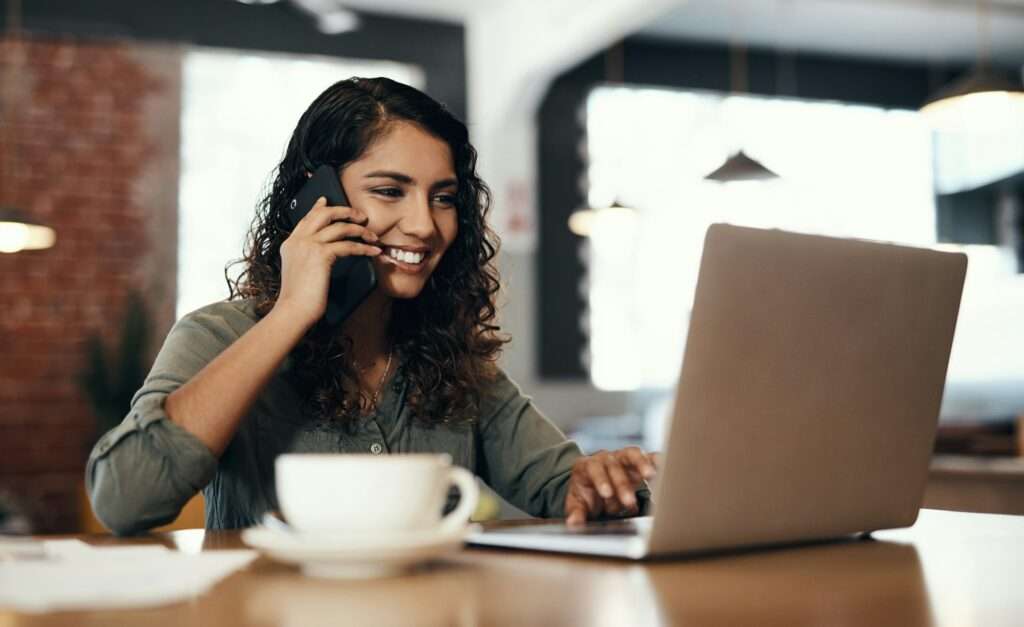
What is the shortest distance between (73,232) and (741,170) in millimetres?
3432

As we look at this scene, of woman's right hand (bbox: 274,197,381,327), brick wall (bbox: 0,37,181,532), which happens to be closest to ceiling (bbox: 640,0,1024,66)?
brick wall (bbox: 0,37,181,532)

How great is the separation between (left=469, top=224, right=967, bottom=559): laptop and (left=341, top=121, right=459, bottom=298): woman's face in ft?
1.89

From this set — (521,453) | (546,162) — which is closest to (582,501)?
(521,453)

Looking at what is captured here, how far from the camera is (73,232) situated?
5469 mm

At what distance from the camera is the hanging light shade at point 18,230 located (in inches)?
151

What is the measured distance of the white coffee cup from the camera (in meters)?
0.79

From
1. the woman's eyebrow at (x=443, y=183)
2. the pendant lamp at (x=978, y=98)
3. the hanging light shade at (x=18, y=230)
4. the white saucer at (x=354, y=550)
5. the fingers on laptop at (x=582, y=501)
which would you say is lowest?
the fingers on laptop at (x=582, y=501)

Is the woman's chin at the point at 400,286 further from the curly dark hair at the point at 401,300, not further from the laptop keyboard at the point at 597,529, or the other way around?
the laptop keyboard at the point at 597,529

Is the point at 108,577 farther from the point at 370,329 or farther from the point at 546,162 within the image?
the point at 546,162

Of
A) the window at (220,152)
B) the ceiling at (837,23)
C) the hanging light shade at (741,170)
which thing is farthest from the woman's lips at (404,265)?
the ceiling at (837,23)

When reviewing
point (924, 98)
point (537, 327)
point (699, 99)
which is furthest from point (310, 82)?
point (924, 98)

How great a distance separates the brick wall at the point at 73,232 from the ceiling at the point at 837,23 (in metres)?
1.15

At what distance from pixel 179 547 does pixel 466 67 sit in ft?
18.8

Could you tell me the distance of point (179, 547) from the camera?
1007 mm
